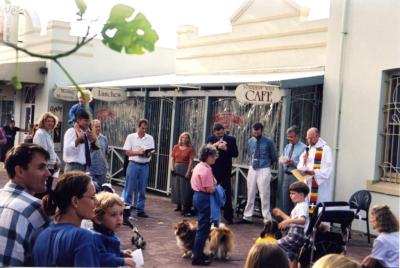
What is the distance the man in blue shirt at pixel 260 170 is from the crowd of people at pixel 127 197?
0.02 metres

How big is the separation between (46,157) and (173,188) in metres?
8.07

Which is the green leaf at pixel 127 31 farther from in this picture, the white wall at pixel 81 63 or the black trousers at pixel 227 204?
the white wall at pixel 81 63

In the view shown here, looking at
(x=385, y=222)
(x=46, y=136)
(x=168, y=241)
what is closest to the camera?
(x=385, y=222)

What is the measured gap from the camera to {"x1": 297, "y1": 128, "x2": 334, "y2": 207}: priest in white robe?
7.96 m

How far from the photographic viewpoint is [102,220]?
11.2 feet

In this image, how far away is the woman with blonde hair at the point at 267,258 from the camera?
2588 millimetres

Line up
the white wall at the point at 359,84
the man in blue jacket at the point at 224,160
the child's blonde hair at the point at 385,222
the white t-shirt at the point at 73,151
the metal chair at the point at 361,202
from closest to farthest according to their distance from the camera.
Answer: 1. the child's blonde hair at the point at 385,222
2. the white t-shirt at the point at 73,151
3. the metal chair at the point at 361,202
4. the white wall at the point at 359,84
5. the man in blue jacket at the point at 224,160

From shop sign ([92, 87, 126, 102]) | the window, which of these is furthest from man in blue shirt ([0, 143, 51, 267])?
shop sign ([92, 87, 126, 102])

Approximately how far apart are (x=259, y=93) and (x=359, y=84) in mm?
1695

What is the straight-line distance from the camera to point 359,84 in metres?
9.47

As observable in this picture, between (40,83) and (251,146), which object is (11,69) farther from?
(251,146)

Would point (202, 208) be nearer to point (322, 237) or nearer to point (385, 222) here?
point (322, 237)

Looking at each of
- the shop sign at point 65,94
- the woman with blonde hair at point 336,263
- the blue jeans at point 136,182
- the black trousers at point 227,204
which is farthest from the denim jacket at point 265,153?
the shop sign at point 65,94

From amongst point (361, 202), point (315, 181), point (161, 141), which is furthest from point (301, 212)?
point (161, 141)
